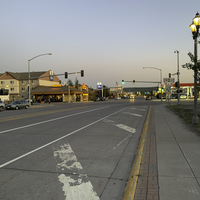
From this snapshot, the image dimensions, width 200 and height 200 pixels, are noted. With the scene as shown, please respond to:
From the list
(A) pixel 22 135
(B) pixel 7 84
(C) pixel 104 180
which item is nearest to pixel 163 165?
(C) pixel 104 180

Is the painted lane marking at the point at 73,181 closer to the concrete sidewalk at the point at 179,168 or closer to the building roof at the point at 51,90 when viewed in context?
the concrete sidewalk at the point at 179,168

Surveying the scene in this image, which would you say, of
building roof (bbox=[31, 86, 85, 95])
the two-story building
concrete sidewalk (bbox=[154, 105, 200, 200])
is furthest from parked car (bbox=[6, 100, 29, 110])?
the two-story building

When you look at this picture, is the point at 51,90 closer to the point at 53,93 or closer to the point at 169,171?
the point at 53,93

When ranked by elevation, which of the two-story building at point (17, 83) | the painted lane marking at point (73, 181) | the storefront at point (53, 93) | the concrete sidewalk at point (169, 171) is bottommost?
the painted lane marking at point (73, 181)

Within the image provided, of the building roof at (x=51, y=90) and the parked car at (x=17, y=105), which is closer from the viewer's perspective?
the parked car at (x=17, y=105)

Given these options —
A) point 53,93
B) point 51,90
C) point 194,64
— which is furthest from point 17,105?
point 51,90

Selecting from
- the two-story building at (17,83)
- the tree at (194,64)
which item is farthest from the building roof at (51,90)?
the tree at (194,64)

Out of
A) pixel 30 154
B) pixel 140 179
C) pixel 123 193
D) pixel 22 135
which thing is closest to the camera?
pixel 123 193

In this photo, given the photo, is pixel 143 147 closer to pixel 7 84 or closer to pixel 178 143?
pixel 178 143

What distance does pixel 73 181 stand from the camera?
469 centimetres

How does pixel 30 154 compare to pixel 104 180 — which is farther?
pixel 30 154

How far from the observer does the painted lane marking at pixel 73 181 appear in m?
4.07

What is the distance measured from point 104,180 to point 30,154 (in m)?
3.08

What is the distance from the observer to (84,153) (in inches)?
272
